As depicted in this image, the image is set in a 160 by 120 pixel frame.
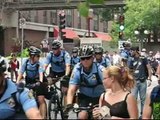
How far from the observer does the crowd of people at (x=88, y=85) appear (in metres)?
4.79

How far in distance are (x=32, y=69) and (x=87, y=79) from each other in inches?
143

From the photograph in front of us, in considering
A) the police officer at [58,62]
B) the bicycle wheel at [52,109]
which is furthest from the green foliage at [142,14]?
the bicycle wheel at [52,109]

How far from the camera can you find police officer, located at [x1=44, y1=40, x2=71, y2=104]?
39.8 feet

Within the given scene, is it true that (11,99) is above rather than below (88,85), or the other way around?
above

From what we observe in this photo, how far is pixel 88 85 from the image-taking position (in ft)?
25.6

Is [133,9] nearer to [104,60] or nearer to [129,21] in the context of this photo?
[129,21]

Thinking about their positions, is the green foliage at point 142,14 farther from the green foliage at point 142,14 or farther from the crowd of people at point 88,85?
the crowd of people at point 88,85

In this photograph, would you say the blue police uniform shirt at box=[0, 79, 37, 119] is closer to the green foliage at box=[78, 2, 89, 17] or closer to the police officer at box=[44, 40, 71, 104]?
the green foliage at box=[78, 2, 89, 17]

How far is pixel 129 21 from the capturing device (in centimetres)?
6119

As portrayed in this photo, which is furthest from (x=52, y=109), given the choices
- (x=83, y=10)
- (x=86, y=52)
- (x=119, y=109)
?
(x=83, y=10)

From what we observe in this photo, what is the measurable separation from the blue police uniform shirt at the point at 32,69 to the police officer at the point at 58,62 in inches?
27.1

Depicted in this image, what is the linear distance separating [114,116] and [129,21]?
184 feet

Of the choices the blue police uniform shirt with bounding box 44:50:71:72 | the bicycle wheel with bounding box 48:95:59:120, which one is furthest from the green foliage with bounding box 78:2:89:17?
the blue police uniform shirt with bounding box 44:50:71:72

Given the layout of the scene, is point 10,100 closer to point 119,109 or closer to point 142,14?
point 119,109
